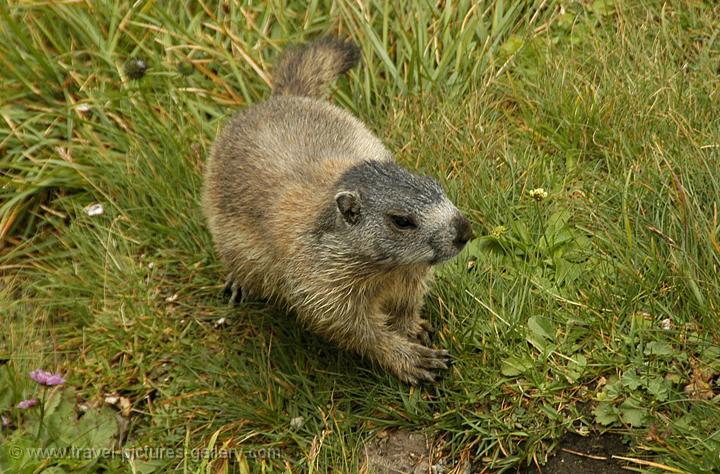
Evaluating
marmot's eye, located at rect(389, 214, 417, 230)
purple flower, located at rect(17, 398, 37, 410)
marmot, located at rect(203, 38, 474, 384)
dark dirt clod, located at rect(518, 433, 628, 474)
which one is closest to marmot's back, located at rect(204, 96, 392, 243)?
marmot, located at rect(203, 38, 474, 384)

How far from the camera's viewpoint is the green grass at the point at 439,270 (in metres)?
4.08

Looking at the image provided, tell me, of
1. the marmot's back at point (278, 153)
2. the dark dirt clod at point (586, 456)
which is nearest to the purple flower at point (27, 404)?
the marmot's back at point (278, 153)

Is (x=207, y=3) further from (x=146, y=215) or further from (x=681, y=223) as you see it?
(x=681, y=223)

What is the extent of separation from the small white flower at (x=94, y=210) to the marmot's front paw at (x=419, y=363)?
247cm

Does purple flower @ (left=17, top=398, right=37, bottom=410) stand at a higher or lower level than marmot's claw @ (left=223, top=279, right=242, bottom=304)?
lower

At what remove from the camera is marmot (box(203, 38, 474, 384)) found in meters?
4.12

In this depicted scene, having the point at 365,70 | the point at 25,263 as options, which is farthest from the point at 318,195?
the point at 25,263

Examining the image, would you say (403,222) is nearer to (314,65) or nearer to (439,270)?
(439,270)

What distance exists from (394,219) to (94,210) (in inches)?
102

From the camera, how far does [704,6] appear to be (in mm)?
5504

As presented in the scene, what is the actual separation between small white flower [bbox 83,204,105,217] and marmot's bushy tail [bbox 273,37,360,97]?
1.44 meters

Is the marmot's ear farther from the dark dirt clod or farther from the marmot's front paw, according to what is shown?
the dark dirt clod

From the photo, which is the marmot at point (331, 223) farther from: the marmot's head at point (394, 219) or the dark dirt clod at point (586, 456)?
the dark dirt clod at point (586, 456)

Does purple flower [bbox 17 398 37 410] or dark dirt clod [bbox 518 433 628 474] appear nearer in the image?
dark dirt clod [bbox 518 433 628 474]
